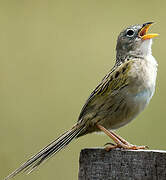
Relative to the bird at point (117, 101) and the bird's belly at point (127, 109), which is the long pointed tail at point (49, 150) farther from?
the bird's belly at point (127, 109)

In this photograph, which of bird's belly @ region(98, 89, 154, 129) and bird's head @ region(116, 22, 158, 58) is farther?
bird's head @ region(116, 22, 158, 58)

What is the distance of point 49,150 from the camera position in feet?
18.5

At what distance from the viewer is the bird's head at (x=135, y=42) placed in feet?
21.8

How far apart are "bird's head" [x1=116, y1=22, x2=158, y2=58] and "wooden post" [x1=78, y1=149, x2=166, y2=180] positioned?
6.51 ft

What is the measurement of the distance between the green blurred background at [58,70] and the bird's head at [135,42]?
1.82 meters

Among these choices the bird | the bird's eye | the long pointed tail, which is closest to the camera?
the long pointed tail

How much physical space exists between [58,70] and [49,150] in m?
4.55

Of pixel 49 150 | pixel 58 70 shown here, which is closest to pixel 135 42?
pixel 49 150

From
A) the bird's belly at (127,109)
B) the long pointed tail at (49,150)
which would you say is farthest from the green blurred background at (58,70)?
the long pointed tail at (49,150)

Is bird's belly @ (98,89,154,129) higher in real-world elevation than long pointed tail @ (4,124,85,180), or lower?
higher

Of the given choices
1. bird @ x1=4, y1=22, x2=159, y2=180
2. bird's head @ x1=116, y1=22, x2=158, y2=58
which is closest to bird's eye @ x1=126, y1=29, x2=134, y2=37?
bird's head @ x1=116, y1=22, x2=158, y2=58

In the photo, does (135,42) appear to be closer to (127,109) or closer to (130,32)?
(130,32)

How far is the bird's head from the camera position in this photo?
6.63m

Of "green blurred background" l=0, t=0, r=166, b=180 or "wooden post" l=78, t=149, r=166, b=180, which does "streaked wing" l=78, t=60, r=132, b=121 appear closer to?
"wooden post" l=78, t=149, r=166, b=180
